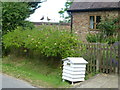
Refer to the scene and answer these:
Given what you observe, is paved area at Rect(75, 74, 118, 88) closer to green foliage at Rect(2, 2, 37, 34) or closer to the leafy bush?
green foliage at Rect(2, 2, 37, 34)

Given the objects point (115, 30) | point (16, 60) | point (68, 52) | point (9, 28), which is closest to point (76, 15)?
Result: point (115, 30)

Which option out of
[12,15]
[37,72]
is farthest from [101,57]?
[12,15]

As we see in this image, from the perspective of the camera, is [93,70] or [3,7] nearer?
[93,70]

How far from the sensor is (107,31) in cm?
1644

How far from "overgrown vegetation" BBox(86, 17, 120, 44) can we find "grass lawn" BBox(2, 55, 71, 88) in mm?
6768

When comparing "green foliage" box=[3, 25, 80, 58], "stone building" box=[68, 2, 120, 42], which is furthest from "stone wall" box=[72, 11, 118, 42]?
"green foliage" box=[3, 25, 80, 58]

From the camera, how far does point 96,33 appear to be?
17078mm

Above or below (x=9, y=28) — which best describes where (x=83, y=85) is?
below

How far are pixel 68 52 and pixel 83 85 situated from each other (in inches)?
80.9


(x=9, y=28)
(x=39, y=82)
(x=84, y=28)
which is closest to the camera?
(x=39, y=82)

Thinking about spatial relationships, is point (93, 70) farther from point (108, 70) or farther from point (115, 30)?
point (115, 30)


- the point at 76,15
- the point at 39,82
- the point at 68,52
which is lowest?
the point at 39,82

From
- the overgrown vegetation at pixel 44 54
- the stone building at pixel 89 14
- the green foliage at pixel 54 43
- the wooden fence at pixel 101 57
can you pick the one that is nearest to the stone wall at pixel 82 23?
the stone building at pixel 89 14

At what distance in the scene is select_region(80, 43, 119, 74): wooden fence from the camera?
7516mm
